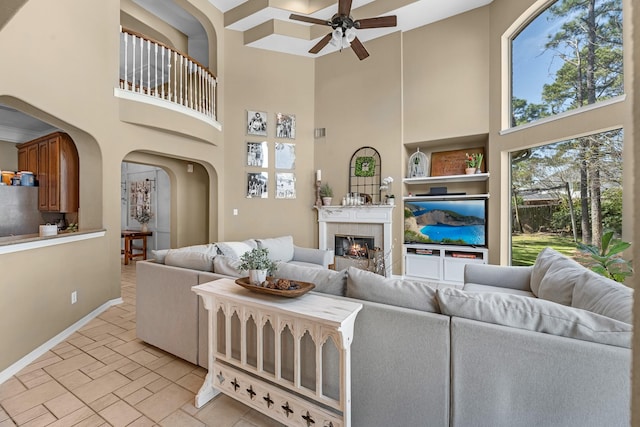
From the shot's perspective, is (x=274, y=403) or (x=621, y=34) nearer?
(x=274, y=403)

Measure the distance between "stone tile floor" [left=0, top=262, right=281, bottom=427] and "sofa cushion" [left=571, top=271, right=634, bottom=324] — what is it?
183cm

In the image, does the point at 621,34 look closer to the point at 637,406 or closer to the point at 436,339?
the point at 436,339

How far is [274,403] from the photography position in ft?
5.31

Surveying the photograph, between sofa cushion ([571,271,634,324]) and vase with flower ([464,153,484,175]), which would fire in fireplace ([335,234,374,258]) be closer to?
vase with flower ([464,153,484,175])

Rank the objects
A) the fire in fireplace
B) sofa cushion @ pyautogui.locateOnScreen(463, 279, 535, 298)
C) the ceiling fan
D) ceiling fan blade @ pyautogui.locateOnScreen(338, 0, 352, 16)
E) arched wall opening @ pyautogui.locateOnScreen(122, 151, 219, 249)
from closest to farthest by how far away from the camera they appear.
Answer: sofa cushion @ pyautogui.locateOnScreen(463, 279, 535, 298)
ceiling fan blade @ pyautogui.locateOnScreen(338, 0, 352, 16)
the ceiling fan
the fire in fireplace
arched wall opening @ pyautogui.locateOnScreen(122, 151, 219, 249)

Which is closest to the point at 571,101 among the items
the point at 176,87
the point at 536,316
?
the point at 536,316

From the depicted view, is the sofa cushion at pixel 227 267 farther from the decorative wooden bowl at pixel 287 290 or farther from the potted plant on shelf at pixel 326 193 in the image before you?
the potted plant on shelf at pixel 326 193

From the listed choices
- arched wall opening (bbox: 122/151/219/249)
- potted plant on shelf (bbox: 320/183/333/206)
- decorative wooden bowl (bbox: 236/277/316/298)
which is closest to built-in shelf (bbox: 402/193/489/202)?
potted plant on shelf (bbox: 320/183/333/206)

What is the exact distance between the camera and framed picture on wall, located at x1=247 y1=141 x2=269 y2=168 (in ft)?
17.2

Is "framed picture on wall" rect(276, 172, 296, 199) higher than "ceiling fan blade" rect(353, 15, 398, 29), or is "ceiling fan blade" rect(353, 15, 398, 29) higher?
"ceiling fan blade" rect(353, 15, 398, 29)

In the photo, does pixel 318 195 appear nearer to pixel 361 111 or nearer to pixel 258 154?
pixel 258 154

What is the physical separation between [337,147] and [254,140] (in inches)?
62.4

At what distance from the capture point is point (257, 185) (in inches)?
209

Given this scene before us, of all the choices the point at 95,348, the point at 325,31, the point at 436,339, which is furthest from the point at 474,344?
the point at 325,31
